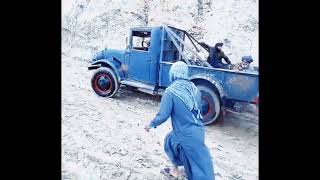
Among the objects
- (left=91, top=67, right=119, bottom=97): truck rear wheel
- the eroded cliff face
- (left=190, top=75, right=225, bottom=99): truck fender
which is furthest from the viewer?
(left=91, top=67, right=119, bottom=97): truck rear wheel

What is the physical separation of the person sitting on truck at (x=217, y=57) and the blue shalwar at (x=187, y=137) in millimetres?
1599

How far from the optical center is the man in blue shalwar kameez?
9.59ft

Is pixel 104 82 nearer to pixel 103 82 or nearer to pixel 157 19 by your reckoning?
pixel 103 82

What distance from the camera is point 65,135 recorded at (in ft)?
10.7

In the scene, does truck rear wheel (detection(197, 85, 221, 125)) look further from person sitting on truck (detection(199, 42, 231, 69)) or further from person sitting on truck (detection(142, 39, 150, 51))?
person sitting on truck (detection(142, 39, 150, 51))

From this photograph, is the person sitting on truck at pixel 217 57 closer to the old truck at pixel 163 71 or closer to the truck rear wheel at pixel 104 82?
the old truck at pixel 163 71

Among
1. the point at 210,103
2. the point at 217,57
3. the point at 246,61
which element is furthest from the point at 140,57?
the point at 246,61

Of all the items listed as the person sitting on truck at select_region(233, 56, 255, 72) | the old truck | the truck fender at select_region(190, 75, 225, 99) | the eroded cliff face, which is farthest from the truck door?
the person sitting on truck at select_region(233, 56, 255, 72)

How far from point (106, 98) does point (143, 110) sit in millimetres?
720

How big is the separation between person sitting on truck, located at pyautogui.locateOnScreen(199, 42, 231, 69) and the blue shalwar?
1599 millimetres

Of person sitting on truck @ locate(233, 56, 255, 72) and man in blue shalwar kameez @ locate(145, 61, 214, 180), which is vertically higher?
person sitting on truck @ locate(233, 56, 255, 72)
